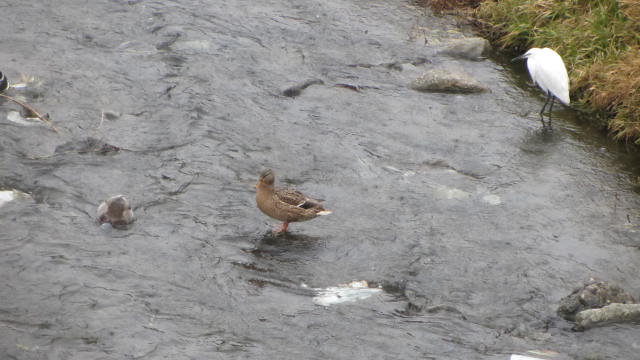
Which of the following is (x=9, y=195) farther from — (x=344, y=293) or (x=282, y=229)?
(x=344, y=293)

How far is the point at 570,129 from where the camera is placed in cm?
915

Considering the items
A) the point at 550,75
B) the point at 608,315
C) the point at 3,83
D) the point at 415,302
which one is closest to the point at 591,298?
the point at 608,315

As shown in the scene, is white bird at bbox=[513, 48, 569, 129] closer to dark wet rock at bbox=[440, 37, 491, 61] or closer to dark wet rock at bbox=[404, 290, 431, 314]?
dark wet rock at bbox=[440, 37, 491, 61]

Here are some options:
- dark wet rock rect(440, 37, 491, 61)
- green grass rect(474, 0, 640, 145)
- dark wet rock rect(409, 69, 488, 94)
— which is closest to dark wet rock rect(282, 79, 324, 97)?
dark wet rock rect(409, 69, 488, 94)

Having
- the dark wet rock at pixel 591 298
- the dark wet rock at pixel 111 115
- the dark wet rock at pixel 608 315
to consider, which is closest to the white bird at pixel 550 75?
the dark wet rock at pixel 591 298

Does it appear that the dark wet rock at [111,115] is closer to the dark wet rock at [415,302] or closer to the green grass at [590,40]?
the dark wet rock at [415,302]

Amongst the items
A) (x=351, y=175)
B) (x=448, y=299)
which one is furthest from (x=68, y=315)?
(x=351, y=175)

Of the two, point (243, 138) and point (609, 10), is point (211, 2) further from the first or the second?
point (609, 10)

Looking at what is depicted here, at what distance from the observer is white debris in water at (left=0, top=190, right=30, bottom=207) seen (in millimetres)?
6250

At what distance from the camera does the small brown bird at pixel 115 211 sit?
6039 mm

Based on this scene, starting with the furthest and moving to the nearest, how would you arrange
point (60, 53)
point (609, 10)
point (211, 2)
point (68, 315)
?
point (211, 2) < point (609, 10) < point (60, 53) < point (68, 315)

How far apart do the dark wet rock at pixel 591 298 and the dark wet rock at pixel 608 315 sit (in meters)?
0.09

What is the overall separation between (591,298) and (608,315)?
0.59ft

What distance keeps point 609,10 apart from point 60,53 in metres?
6.86
